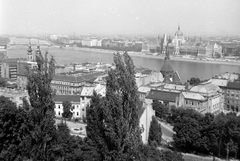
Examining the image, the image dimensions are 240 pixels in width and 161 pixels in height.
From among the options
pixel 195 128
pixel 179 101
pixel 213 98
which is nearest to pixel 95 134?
pixel 195 128

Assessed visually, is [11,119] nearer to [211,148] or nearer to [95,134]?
[95,134]

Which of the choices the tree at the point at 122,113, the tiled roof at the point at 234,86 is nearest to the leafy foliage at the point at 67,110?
the tiled roof at the point at 234,86

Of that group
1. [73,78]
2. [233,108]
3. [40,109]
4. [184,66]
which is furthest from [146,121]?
[184,66]

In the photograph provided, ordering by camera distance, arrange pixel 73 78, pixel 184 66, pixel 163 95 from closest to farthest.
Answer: pixel 163 95 → pixel 73 78 → pixel 184 66

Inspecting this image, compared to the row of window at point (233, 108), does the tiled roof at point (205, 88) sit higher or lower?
higher

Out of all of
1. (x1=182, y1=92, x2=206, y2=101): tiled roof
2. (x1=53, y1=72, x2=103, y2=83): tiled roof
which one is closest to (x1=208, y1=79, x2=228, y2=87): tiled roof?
(x1=182, y1=92, x2=206, y2=101): tiled roof

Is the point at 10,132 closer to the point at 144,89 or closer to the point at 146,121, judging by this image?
the point at 146,121

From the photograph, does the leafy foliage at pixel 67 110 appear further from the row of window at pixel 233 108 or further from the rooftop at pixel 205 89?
the row of window at pixel 233 108
